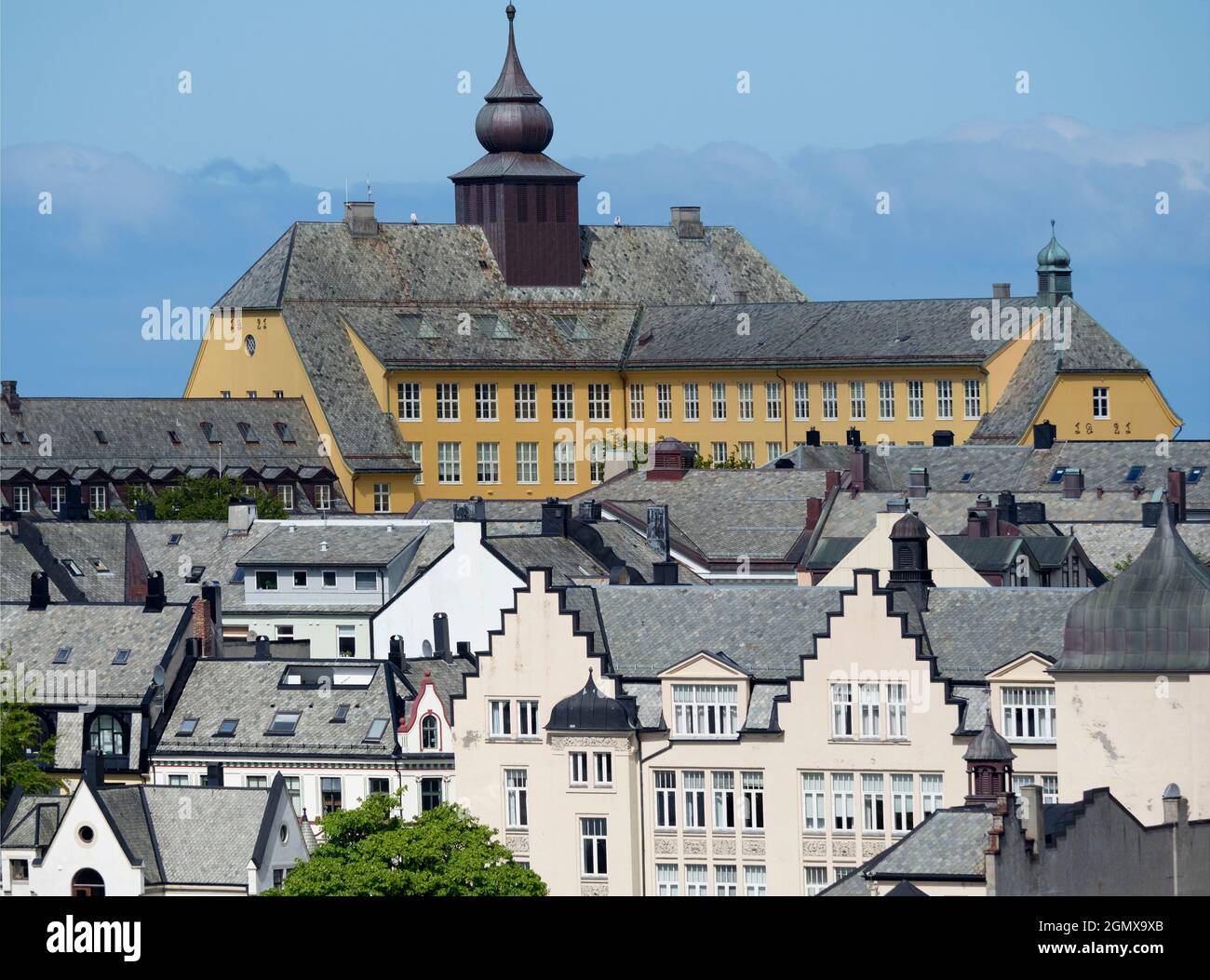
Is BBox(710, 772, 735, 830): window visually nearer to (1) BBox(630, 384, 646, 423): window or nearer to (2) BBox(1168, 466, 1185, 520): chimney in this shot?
(2) BBox(1168, 466, 1185, 520): chimney

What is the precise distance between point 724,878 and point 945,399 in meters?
87.8

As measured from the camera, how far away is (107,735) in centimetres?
6450

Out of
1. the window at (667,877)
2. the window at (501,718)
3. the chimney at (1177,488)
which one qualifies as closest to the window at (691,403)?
the chimney at (1177,488)

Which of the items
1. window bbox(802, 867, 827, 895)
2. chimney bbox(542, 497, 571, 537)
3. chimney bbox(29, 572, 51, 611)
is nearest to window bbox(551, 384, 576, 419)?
chimney bbox(542, 497, 571, 537)

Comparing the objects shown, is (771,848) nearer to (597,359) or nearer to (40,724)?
(40,724)

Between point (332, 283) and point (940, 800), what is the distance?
331 ft

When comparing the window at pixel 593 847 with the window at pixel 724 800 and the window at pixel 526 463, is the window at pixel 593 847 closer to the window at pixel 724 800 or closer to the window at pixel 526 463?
the window at pixel 724 800

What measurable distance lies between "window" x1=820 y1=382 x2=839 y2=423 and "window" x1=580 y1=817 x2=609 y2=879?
8847 cm

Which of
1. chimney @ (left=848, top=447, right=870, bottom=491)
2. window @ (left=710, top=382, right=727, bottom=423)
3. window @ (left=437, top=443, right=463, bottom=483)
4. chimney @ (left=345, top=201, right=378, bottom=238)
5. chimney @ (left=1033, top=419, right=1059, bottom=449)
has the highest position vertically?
chimney @ (left=345, top=201, right=378, bottom=238)

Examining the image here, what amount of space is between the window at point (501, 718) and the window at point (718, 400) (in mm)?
87477

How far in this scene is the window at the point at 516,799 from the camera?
5691 centimetres

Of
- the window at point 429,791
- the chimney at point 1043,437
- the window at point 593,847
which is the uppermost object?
the chimney at point 1043,437

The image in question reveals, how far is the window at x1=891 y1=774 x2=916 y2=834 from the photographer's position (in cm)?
5375

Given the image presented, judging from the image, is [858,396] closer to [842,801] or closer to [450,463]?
[450,463]
